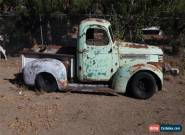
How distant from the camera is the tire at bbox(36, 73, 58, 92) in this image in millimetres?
12430

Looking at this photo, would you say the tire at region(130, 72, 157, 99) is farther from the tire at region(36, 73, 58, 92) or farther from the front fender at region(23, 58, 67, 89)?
the tire at region(36, 73, 58, 92)

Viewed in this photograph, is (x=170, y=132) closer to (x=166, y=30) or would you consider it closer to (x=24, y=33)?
(x=166, y=30)

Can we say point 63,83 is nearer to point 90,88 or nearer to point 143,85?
point 90,88

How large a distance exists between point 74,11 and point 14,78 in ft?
14.8

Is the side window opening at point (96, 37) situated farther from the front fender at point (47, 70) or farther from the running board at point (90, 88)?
the running board at point (90, 88)

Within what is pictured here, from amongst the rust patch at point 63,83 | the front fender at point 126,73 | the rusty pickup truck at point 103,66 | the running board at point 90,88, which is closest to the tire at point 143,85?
the rusty pickup truck at point 103,66

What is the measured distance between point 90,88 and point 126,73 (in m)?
1.08

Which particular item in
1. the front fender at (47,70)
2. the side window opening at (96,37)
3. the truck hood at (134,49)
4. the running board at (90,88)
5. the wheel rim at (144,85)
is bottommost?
the running board at (90,88)

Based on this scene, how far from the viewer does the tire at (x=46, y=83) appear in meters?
12.4

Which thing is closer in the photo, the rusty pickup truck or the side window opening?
the rusty pickup truck

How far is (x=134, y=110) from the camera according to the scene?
1088 centimetres

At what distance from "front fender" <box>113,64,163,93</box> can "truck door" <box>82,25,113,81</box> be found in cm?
31

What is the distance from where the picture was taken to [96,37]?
40.3 feet

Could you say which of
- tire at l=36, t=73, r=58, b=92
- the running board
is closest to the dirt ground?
the running board
